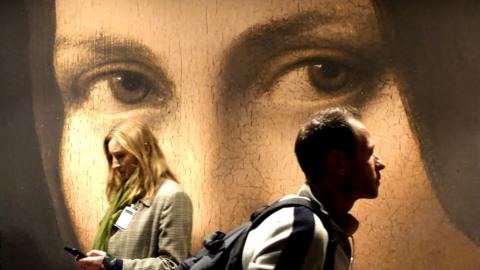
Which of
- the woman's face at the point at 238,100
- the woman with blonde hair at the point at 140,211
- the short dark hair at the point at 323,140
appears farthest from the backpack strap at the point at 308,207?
the woman's face at the point at 238,100

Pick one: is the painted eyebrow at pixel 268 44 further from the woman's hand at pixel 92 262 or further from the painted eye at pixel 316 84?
the woman's hand at pixel 92 262

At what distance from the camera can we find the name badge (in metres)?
2.77

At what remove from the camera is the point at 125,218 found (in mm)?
2785

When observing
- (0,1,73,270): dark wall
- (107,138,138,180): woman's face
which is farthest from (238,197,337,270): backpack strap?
(0,1,73,270): dark wall

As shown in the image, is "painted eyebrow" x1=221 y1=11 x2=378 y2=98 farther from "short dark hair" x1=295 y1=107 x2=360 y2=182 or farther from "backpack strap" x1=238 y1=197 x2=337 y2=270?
"backpack strap" x1=238 y1=197 x2=337 y2=270

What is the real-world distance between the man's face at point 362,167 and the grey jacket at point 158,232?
1.20 m

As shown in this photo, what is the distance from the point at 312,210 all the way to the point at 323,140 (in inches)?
8.0

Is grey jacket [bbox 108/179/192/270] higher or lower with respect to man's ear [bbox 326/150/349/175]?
lower

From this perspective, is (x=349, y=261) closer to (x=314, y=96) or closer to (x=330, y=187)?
(x=330, y=187)

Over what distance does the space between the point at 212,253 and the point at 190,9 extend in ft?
8.09

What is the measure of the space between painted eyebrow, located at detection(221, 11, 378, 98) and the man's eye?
470 millimetres

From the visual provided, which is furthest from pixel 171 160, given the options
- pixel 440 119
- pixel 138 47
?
pixel 440 119

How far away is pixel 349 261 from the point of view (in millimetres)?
1513

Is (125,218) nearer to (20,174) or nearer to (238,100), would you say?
(238,100)
